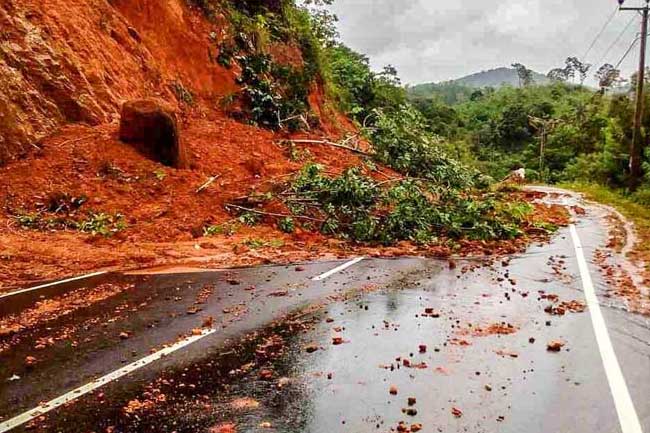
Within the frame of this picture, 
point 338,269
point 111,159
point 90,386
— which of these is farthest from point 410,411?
point 111,159

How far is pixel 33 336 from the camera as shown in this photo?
5.63 meters

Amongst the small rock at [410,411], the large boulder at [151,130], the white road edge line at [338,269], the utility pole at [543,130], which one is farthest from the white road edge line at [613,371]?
the utility pole at [543,130]

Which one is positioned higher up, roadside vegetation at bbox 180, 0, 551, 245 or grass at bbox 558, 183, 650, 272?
roadside vegetation at bbox 180, 0, 551, 245

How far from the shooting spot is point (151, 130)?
42.6 feet

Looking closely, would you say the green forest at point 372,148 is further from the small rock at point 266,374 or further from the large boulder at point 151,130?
the small rock at point 266,374

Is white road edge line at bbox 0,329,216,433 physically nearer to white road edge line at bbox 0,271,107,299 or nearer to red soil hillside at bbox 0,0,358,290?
white road edge line at bbox 0,271,107,299

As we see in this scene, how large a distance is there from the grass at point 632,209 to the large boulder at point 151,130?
32.5 ft

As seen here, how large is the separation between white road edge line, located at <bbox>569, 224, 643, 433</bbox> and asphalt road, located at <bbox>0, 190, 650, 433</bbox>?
2 centimetres

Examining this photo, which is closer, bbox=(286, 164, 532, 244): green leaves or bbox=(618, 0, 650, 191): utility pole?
bbox=(286, 164, 532, 244): green leaves

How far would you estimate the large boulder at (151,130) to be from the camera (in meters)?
12.9

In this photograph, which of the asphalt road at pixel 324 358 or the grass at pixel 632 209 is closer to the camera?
the asphalt road at pixel 324 358

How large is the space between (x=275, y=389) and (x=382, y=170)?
13.4 m

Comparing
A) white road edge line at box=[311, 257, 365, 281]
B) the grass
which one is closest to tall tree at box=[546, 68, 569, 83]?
the grass

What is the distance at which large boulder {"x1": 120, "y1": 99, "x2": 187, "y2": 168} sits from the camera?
12.9 m
